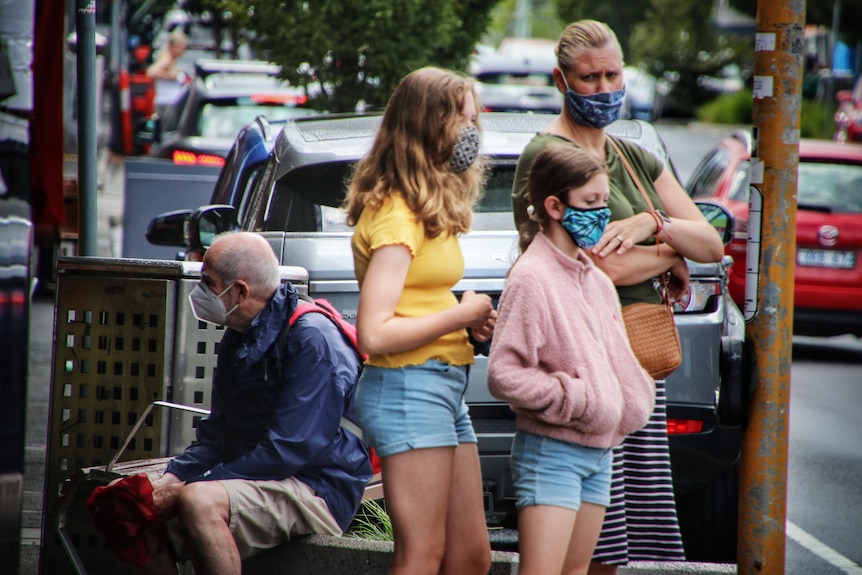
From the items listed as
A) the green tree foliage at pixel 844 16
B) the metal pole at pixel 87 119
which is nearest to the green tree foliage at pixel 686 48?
the green tree foliage at pixel 844 16

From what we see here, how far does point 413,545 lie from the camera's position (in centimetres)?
349

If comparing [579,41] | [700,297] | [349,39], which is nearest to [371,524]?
[700,297]

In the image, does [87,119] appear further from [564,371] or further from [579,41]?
[564,371]

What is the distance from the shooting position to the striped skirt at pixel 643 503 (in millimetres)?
3820

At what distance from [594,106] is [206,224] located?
2.65 m

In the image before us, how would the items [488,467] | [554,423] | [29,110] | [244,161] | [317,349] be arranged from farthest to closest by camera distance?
[244,161]
[488,467]
[317,349]
[554,423]
[29,110]

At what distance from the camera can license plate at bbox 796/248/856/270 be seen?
10852 millimetres

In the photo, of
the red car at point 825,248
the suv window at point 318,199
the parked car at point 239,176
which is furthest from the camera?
the red car at point 825,248

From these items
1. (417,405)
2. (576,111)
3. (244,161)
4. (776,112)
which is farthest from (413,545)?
(244,161)

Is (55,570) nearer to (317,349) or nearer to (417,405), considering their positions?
(317,349)

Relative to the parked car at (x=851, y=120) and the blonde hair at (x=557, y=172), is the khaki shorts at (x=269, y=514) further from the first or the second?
the parked car at (x=851, y=120)

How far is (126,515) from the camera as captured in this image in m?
3.90

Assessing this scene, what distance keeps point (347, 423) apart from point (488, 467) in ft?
2.64

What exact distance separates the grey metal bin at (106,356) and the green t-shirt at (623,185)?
1.26 meters
